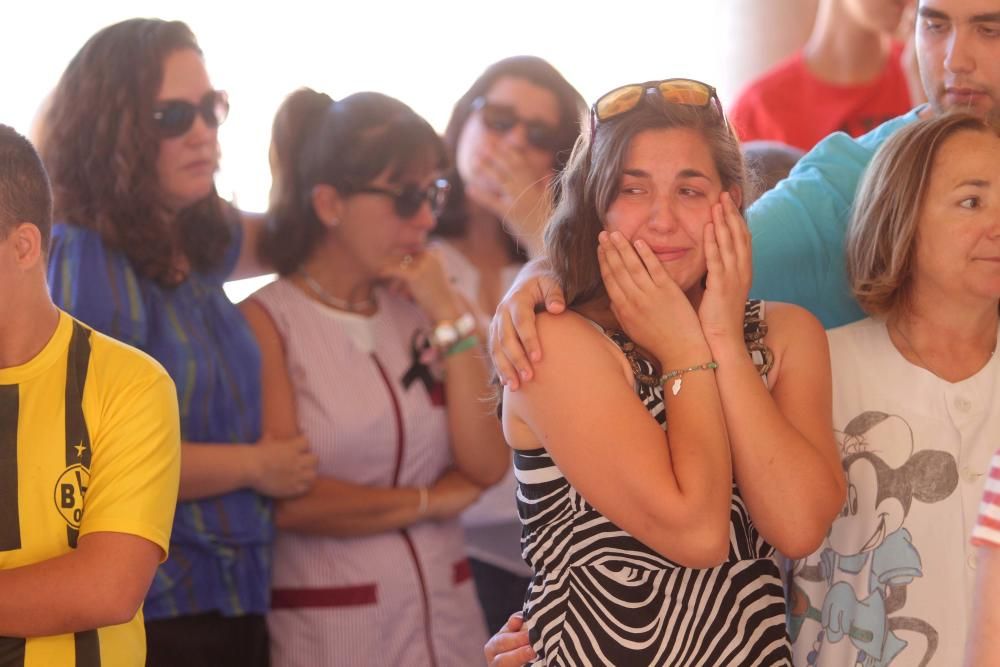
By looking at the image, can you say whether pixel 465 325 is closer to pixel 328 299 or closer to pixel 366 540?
pixel 328 299

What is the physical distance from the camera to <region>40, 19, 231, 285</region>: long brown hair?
96.4 inches

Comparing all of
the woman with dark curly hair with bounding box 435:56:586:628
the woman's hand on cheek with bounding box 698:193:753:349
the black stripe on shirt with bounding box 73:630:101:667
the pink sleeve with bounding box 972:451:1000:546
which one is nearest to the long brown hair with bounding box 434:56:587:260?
the woman with dark curly hair with bounding box 435:56:586:628

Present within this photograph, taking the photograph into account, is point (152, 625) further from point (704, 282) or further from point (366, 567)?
point (704, 282)

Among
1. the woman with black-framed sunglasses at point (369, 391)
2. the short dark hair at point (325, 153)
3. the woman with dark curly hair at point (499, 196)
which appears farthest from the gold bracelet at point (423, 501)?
the short dark hair at point (325, 153)

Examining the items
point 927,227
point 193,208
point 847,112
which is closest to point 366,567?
point 193,208

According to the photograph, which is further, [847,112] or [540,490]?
[847,112]

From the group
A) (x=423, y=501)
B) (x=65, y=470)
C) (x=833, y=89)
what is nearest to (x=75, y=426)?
(x=65, y=470)

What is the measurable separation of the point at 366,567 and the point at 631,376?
105 cm

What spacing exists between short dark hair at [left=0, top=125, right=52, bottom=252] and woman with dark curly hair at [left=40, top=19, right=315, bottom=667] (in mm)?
580

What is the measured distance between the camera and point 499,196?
311 centimetres

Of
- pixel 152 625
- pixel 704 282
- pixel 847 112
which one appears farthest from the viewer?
pixel 847 112

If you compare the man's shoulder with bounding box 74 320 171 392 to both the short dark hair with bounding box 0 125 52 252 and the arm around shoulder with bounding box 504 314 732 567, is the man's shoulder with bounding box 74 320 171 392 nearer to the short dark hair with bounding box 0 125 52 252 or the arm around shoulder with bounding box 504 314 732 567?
the short dark hair with bounding box 0 125 52 252

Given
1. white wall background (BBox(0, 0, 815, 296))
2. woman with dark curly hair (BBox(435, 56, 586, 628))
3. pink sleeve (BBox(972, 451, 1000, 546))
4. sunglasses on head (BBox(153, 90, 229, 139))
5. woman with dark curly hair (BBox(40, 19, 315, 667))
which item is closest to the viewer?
pink sleeve (BBox(972, 451, 1000, 546))

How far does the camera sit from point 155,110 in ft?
8.32
